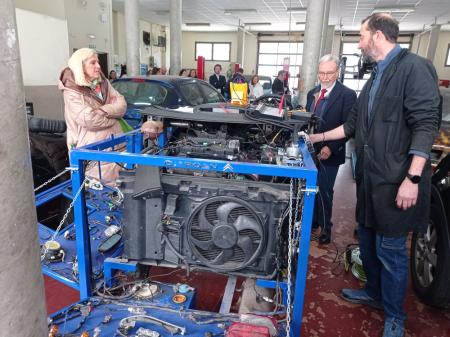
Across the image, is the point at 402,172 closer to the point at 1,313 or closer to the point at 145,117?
the point at 145,117

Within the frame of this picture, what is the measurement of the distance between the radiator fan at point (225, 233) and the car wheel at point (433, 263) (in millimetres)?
1177

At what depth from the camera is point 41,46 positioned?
5965 mm

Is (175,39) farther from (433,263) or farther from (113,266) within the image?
(433,263)

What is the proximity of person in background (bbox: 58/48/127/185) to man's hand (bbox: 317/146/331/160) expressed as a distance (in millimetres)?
1701

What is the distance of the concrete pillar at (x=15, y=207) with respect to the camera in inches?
29.0

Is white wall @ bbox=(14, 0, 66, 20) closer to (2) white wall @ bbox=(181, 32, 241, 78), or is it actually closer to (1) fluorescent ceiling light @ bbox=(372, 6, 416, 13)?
(1) fluorescent ceiling light @ bbox=(372, 6, 416, 13)

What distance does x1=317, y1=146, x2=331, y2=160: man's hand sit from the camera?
3012mm

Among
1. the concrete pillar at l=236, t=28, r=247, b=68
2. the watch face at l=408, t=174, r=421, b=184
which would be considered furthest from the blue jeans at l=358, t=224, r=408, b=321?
the concrete pillar at l=236, t=28, r=247, b=68

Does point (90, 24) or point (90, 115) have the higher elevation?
point (90, 24)

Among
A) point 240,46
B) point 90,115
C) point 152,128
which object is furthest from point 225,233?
point 240,46

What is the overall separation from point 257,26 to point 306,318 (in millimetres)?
18051

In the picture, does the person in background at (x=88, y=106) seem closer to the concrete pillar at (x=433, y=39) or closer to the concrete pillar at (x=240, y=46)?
the concrete pillar at (x=433, y=39)

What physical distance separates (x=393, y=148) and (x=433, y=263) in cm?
95

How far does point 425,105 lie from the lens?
1.73 meters
